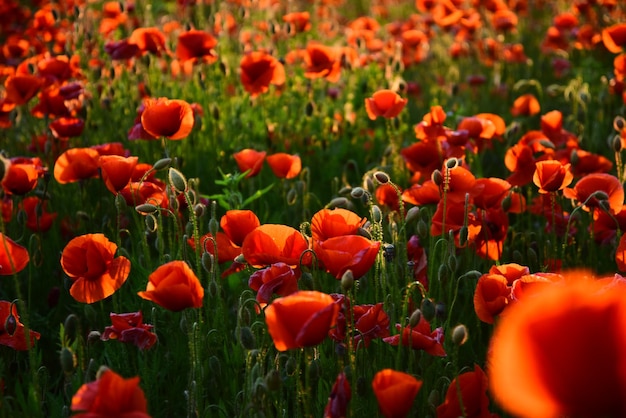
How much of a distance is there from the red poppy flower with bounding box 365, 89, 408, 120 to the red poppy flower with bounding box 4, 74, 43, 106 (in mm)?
1338

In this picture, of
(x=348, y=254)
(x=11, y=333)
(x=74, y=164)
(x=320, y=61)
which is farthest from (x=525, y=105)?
(x=11, y=333)

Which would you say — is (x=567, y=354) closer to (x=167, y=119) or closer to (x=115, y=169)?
(x=115, y=169)

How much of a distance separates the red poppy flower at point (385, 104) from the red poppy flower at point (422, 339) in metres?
1.33

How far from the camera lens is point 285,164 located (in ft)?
8.98

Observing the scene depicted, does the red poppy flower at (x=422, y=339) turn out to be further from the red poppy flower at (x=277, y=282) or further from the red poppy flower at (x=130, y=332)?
the red poppy flower at (x=130, y=332)

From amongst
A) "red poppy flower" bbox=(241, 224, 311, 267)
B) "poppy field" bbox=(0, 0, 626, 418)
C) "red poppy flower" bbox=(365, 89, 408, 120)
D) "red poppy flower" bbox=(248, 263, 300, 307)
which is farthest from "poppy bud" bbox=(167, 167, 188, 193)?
"red poppy flower" bbox=(365, 89, 408, 120)

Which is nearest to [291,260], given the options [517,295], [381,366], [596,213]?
[381,366]

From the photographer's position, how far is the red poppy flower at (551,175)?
7.20 feet

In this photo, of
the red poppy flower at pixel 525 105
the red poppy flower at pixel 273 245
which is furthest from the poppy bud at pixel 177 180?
the red poppy flower at pixel 525 105

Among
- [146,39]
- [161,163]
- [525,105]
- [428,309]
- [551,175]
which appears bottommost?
[525,105]

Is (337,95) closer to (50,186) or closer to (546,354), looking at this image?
(50,186)

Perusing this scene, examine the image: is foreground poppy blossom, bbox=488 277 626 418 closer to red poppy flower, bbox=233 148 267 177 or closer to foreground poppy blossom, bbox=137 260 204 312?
foreground poppy blossom, bbox=137 260 204 312

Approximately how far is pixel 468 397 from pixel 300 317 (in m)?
0.46

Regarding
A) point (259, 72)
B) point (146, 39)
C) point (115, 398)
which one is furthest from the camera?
point (146, 39)
